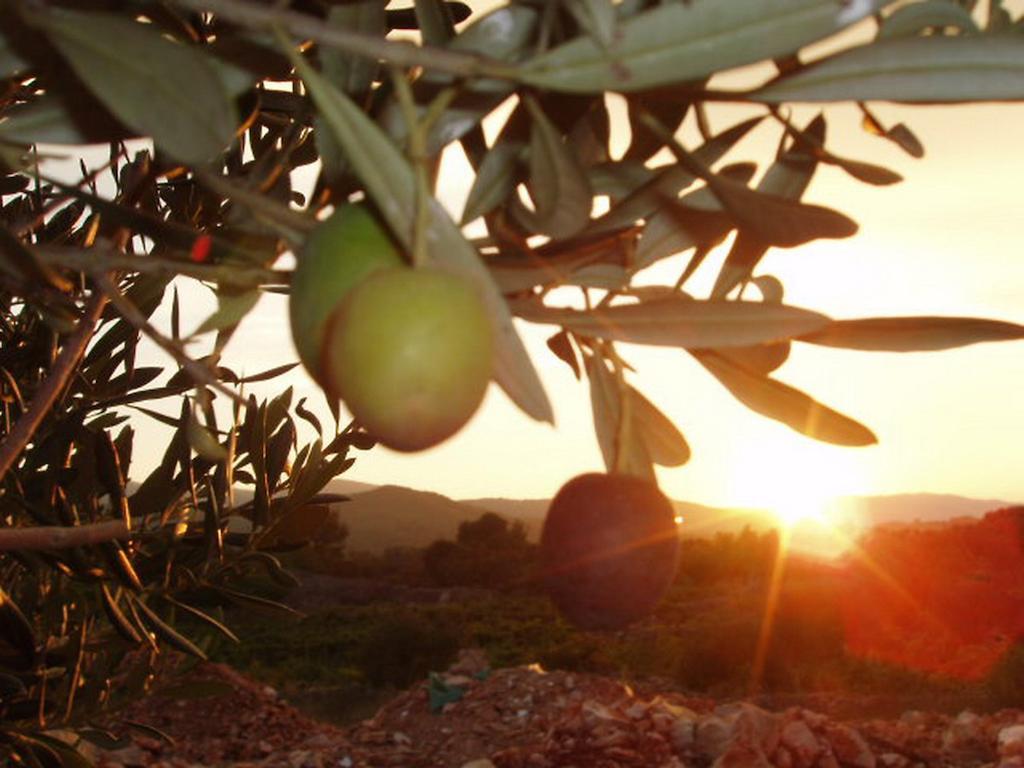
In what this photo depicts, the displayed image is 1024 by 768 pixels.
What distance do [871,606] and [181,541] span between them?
13161mm

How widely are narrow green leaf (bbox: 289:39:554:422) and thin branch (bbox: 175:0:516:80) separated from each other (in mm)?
16

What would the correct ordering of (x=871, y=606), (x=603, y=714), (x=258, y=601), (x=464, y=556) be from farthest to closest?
(x=464, y=556)
(x=871, y=606)
(x=603, y=714)
(x=258, y=601)

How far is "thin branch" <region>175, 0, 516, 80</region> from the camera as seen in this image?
0.47 m

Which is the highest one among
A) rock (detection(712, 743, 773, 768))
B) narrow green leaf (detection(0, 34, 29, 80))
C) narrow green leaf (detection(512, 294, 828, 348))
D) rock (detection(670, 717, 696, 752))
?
narrow green leaf (detection(0, 34, 29, 80))

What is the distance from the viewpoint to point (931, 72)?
54 cm

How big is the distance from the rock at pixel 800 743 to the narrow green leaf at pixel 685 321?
5910mm

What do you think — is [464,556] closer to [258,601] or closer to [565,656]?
[565,656]

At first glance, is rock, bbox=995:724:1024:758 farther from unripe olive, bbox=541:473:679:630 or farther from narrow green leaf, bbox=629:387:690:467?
unripe olive, bbox=541:473:679:630

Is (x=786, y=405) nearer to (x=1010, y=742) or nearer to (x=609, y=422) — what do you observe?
(x=609, y=422)

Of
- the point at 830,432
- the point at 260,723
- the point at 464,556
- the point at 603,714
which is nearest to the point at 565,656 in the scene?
the point at 260,723

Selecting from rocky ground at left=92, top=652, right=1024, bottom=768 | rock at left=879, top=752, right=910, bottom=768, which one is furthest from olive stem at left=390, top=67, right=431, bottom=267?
rock at left=879, top=752, right=910, bottom=768

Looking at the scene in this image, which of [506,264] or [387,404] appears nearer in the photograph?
[387,404]

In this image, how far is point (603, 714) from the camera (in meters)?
6.85

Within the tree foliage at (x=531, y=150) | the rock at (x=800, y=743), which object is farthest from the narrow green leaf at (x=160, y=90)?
the rock at (x=800, y=743)
